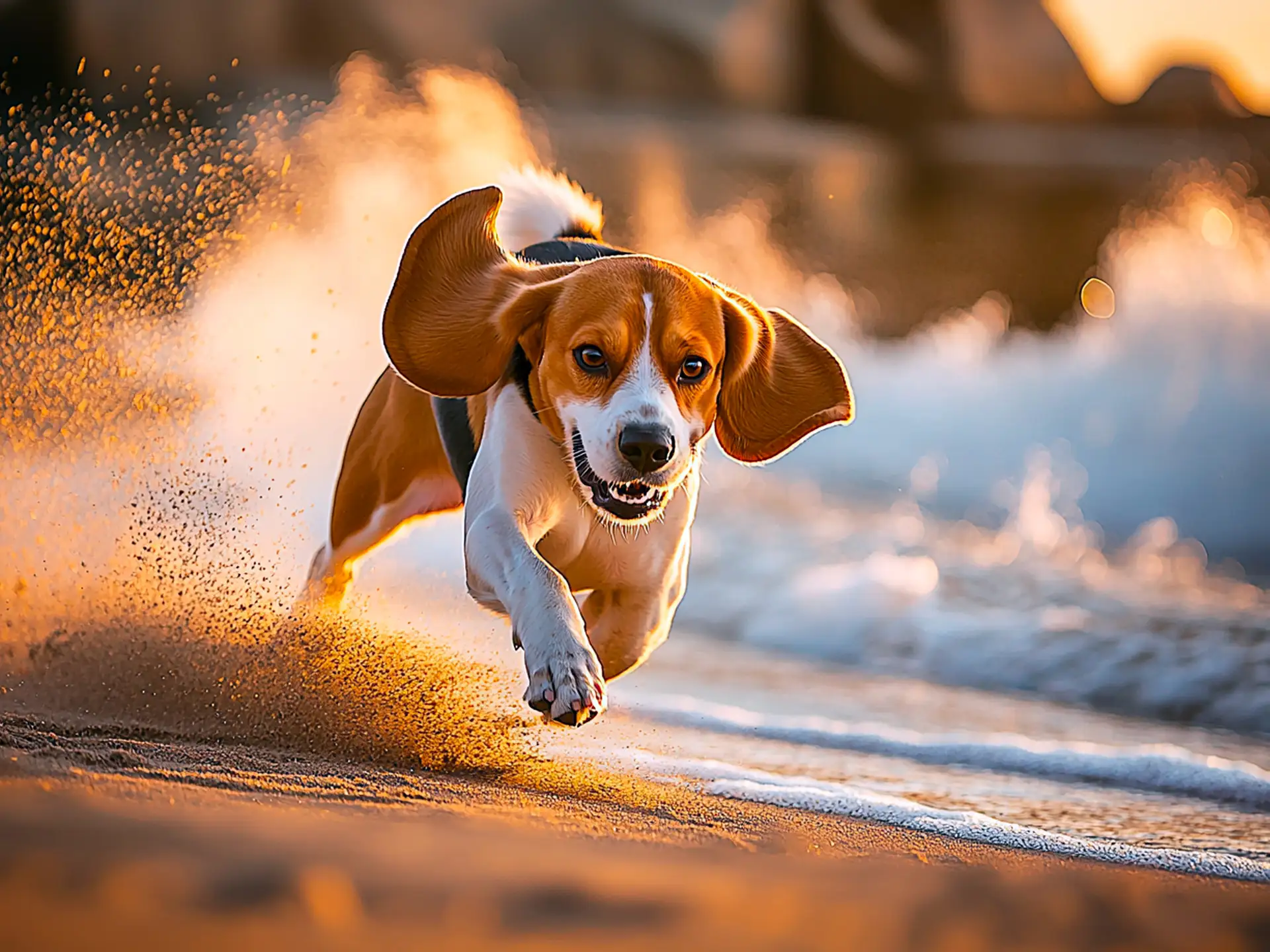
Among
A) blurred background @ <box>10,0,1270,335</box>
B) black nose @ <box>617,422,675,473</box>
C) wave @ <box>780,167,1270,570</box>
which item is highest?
blurred background @ <box>10,0,1270,335</box>

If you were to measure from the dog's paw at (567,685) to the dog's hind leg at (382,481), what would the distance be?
3.51ft

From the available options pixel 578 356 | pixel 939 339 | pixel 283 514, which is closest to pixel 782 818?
pixel 578 356

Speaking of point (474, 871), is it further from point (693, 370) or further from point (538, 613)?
point (693, 370)

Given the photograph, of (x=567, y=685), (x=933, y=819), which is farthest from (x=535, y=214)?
(x=933, y=819)

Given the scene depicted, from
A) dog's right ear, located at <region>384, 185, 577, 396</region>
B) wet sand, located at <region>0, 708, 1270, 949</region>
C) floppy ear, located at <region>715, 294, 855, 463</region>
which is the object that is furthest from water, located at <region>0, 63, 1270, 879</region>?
dog's right ear, located at <region>384, 185, 577, 396</region>

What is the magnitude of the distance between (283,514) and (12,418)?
0.69 metres

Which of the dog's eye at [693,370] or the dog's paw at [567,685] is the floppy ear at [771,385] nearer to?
the dog's eye at [693,370]

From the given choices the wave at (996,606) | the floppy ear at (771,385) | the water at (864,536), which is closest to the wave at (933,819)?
the water at (864,536)

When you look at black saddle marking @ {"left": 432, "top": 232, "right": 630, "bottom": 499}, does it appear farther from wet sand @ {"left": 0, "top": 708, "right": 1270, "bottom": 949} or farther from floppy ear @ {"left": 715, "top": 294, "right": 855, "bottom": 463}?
wet sand @ {"left": 0, "top": 708, "right": 1270, "bottom": 949}

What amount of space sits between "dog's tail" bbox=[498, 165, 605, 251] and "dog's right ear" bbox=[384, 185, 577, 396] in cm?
36

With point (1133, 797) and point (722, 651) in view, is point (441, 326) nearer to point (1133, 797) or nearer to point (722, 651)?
point (1133, 797)

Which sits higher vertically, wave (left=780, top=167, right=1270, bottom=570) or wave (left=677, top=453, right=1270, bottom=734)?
wave (left=780, top=167, right=1270, bottom=570)

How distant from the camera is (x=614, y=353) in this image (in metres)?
2.78

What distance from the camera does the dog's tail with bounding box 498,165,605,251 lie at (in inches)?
139
